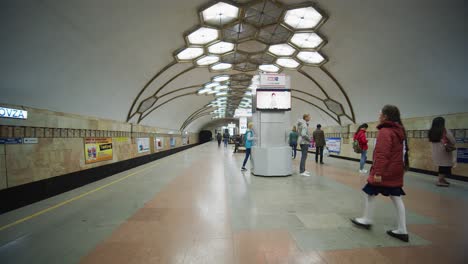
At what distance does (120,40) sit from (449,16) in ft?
30.2

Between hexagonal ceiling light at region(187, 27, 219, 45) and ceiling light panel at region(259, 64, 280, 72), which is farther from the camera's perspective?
ceiling light panel at region(259, 64, 280, 72)

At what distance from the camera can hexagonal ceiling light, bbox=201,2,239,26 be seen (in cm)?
676

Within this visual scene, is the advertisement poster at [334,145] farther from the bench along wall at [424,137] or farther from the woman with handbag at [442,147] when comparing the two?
the woman with handbag at [442,147]

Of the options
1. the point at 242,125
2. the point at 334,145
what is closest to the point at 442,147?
the point at 334,145

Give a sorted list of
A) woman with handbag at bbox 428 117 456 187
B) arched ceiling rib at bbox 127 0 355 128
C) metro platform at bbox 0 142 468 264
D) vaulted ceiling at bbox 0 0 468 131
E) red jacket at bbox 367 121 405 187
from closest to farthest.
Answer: metro platform at bbox 0 142 468 264
red jacket at bbox 367 121 405 187
vaulted ceiling at bbox 0 0 468 131
woman with handbag at bbox 428 117 456 187
arched ceiling rib at bbox 127 0 355 128

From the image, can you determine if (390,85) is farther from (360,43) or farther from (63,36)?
(63,36)

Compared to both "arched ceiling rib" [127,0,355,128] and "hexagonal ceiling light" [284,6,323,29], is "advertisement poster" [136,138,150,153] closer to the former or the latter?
"arched ceiling rib" [127,0,355,128]

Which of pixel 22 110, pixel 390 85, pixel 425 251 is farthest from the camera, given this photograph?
pixel 390 85

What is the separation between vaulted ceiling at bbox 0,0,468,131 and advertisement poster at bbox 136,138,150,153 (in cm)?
149

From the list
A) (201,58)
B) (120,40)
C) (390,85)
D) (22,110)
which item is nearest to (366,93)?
(390,85)

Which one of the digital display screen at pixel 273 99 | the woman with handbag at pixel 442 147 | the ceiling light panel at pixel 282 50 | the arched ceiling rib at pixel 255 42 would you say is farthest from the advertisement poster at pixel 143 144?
→ the woman with handbag at pixel 442 147

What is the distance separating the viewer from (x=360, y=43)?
23.6 feet

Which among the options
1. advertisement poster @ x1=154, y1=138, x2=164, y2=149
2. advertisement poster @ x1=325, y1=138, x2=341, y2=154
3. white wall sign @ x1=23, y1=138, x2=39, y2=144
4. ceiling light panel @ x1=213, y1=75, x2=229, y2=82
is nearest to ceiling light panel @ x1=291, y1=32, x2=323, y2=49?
ceiling light panel @ x1=213, y1=75, x2=229, y2=82

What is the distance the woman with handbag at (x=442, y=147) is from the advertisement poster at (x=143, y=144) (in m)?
13.2
